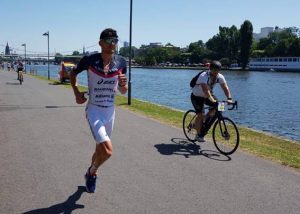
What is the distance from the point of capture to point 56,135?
10.1 metres

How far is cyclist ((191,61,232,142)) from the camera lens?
29.6 ft

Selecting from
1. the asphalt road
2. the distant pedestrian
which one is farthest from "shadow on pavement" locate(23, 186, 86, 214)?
the distant pedestrian

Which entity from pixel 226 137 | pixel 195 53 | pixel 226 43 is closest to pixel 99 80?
pixel 226 137

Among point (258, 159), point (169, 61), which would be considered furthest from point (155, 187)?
point (169, 61)

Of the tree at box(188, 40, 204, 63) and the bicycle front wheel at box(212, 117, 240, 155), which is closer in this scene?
the bicycle front wheel at box(212, 117, 240, 155)

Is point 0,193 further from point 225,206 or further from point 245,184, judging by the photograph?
point 245,184

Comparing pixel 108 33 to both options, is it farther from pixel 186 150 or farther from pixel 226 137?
pixel 226 137

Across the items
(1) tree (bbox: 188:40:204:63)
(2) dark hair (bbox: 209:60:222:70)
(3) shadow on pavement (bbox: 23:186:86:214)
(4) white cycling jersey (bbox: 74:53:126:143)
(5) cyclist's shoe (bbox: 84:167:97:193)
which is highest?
(1) tree (bbox: 188:40:204:63)

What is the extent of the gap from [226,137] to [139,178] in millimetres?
3007

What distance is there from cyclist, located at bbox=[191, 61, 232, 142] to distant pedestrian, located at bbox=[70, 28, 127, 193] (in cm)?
359

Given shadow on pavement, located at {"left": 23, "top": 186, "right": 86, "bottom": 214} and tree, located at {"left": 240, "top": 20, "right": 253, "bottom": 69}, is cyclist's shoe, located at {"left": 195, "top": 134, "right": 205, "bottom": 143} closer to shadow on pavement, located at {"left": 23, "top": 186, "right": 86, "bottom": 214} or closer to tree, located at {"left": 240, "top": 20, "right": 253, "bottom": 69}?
shadow on pavement, located at {"left": 23, "top": 186, "right": 86, "bottom": 214}

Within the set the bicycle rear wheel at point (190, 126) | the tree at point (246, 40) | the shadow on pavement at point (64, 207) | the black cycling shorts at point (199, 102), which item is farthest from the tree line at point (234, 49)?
the shadow on pavement at point (64, 207)

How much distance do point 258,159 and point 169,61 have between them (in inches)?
7402

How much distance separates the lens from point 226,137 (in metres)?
8.95
